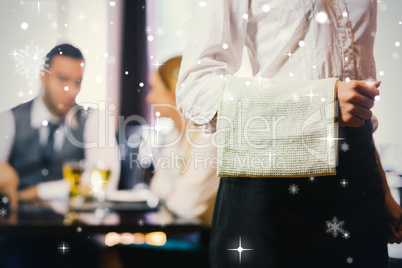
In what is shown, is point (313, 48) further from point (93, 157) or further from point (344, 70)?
point (93, 157)

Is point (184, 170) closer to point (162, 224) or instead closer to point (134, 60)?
point (162, 224)

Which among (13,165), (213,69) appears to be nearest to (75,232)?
(13,165)

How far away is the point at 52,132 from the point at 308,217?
103 cm

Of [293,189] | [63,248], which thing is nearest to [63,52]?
[63,248]

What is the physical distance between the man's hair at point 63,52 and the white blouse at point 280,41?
0.82 metres

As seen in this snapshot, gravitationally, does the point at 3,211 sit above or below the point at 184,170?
below

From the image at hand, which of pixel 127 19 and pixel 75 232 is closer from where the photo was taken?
pixel 75 232

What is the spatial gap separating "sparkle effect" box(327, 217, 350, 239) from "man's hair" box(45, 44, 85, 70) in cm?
106

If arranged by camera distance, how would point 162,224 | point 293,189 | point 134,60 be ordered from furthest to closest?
point 134,60, point 162,224, point 293,189

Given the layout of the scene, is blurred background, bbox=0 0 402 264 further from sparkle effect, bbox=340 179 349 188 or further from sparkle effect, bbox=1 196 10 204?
sparkle effect, bbox=340 179 349 188

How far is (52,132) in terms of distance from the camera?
1.30 m

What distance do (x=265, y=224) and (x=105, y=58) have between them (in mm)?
977

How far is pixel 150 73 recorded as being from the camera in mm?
1350

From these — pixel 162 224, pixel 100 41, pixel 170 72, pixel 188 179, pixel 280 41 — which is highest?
pixel 100 41
